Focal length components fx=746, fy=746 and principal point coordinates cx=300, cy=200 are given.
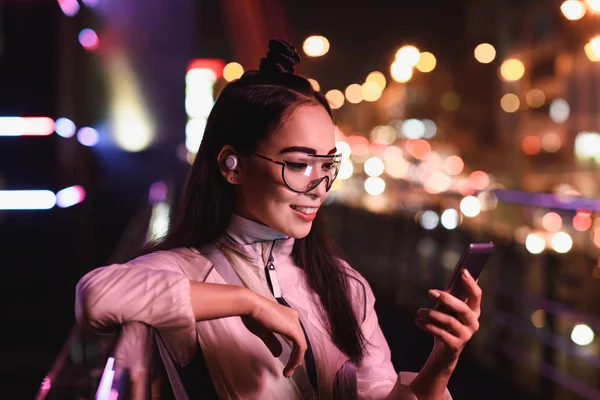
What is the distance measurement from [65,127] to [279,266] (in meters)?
4.19

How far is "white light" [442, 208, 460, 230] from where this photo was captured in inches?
334

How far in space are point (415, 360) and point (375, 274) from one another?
4.37m

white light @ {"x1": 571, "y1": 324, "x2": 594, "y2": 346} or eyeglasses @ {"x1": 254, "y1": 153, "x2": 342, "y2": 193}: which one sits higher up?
eyeglasses @ {"x1": 254, "y1": 153, "x2": 342, "y2": 193}

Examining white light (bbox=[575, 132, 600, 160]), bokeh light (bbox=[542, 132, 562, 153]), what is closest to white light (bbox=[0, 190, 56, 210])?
white light (bbox=[575, 132, 600, 160])

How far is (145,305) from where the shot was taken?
140 cm

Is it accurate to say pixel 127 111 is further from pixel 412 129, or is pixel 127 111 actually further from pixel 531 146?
pixel 412 129

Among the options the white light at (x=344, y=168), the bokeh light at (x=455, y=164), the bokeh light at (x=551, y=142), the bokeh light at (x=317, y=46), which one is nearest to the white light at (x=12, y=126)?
the white light at (x=344, y=168)

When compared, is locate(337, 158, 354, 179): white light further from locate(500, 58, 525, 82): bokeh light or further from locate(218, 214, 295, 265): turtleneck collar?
locate(500, 58, 525, 82): bokeh light

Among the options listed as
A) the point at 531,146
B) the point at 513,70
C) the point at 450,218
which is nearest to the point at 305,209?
the point at 450,218

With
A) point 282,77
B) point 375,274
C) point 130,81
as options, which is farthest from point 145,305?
point 375,274

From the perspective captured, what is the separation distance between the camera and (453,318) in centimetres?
158

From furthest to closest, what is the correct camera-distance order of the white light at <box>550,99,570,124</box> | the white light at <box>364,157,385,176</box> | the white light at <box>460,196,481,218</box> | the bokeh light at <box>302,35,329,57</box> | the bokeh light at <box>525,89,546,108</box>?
the bokeh light at <box>525,89,546,108</box> → the white light at <box>550,99,570,124</box> → the white light at <box>364,157,385,176</box> → the bokeh light at <box>302,35,329,57</box> → the white light at <box>460,196,481,218</box>

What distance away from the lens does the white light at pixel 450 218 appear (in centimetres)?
848

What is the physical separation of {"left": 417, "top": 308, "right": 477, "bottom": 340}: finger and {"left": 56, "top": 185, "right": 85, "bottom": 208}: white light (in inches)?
178
